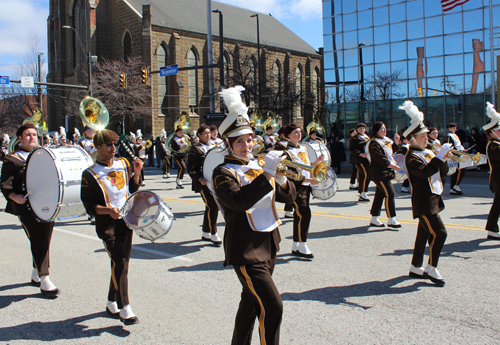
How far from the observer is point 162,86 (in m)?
45.0

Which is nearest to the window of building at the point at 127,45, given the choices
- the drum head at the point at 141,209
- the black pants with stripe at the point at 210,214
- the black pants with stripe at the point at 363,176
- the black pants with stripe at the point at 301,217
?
the black pants with stripe at the point at 363,176

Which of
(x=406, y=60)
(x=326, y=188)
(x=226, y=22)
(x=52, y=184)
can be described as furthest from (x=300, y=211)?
(x=226, y=22)

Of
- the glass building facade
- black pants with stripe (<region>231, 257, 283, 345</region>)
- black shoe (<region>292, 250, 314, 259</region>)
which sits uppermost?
the glass building facade

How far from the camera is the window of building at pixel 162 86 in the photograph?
145 feet

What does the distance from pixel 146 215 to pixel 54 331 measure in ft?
4.56

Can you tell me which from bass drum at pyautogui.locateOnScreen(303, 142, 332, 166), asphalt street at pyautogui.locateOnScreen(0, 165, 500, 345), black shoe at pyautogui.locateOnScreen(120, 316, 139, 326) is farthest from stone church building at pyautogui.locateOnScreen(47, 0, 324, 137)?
black shoe at pyautogui.locateOnScreen(120, 316, 139, 326)

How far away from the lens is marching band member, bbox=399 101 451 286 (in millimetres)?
5406

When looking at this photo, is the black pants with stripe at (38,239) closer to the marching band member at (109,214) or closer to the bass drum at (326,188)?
the marching band member at (109,214)

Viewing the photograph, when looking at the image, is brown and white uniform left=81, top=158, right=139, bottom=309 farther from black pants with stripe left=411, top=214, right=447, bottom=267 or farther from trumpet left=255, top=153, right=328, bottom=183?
black pants with stripe left=411, top=214, right=447, bottom=267

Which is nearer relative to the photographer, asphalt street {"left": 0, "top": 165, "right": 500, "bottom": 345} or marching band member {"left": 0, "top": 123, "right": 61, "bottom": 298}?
asphalt street {"left": 0, "top": 165, "right": 500, "bottom": 345}

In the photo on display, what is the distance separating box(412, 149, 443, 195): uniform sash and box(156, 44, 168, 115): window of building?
133 feet

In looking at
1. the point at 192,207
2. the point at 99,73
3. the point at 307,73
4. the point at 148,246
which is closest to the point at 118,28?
the point at 99,73

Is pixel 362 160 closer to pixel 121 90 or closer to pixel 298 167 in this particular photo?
pixel 298 167

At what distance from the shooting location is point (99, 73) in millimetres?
42281
